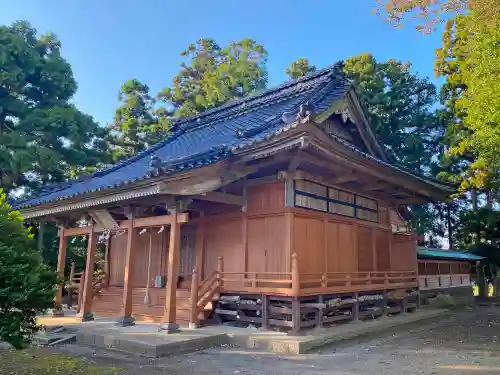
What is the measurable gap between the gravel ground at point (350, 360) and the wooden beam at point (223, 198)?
10.7 feet

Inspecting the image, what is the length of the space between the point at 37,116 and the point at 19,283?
18.5 meters

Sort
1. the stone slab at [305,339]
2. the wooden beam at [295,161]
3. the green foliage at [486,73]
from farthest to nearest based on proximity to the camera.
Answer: the wooden beam at [295,161], the green foliage at [486,73], the stone slab at [305,339]

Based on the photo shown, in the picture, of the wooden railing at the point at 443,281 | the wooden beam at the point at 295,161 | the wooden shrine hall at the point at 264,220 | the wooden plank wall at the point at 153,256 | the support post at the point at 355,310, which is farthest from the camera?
the wooden railing at the point at 443,281

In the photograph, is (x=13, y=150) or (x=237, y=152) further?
(x=13, y=150)

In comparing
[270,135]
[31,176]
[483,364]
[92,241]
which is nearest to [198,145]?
[92,241]

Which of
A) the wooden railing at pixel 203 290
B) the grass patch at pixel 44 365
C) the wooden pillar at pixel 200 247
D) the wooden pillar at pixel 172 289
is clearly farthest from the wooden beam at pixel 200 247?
the grass patch at pixel 44 365

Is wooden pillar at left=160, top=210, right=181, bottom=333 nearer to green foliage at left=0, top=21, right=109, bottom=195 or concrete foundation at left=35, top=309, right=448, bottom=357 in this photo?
concrete foundation at left=35, top=309, right=448, bottom=357

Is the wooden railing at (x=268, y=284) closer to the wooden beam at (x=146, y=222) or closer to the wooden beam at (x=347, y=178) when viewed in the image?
the wooden beam at (x=146, y=222)

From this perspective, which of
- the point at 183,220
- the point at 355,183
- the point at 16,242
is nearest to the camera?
the point at 16,242

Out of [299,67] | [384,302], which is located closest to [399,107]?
[299,67]

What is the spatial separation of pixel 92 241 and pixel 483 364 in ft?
31.0

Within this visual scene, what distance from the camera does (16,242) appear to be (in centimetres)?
565

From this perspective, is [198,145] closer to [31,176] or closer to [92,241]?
[92,241]

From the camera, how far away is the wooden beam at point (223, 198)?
386 inches
